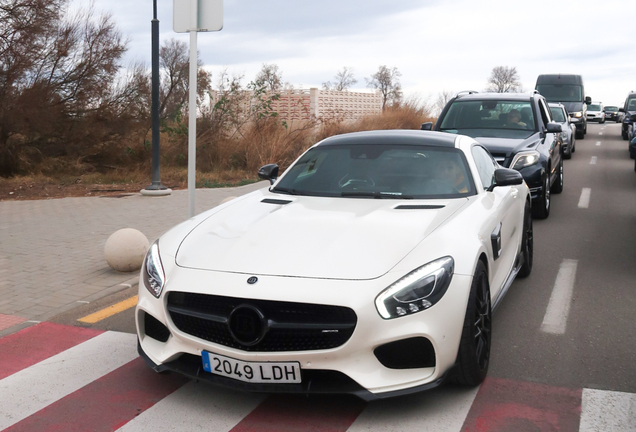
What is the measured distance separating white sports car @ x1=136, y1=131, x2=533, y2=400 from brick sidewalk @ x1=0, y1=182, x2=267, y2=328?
7.20 feet

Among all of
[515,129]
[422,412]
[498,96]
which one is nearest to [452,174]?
[422,412]

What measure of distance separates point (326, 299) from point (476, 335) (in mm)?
1014

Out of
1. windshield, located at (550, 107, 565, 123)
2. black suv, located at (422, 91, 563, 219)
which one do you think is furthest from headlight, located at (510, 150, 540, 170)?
windshield, located at (550, 107, 565, 123)

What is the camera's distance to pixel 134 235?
273 inches

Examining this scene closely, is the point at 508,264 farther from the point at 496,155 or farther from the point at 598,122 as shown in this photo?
the point at 598,122

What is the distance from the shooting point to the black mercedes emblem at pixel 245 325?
3389 millimetres

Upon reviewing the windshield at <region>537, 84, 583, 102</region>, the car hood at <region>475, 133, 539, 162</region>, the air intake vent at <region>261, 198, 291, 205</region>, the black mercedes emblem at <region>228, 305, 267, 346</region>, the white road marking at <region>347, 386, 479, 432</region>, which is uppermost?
the windshield at <region>537, 84, 583, 102</region>

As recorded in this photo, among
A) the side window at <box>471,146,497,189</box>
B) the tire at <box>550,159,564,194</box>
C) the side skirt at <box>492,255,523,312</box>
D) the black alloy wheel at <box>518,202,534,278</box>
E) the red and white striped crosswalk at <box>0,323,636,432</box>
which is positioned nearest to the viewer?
the red and white striped crosswalk at <box>0,323,636,432</box>

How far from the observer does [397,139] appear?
5418 mm

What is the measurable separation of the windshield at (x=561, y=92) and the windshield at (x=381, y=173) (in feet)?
77.5

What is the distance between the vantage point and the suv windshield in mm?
10312

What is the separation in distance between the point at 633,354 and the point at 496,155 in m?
5.12

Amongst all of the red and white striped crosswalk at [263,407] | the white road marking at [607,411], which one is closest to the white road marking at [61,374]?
the red and white striped crosswalk at [263,407]

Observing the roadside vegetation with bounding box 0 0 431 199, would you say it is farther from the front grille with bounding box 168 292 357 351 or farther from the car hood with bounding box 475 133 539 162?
the front grille with bounding box 168 292 357 351
